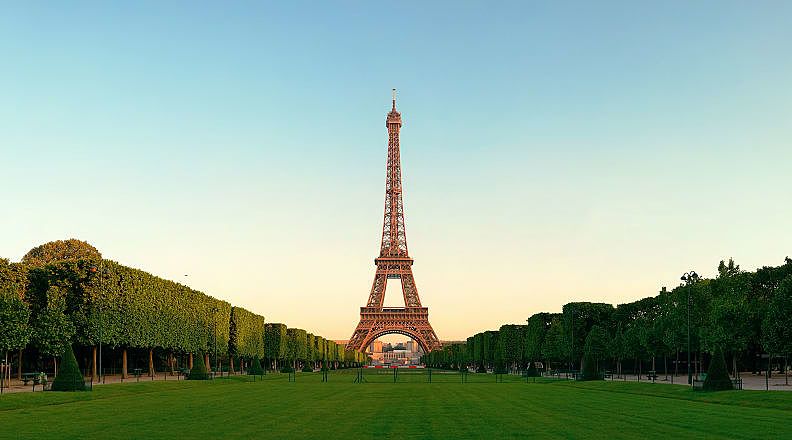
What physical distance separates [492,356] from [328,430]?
373 feet

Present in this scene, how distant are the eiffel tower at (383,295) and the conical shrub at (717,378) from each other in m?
101

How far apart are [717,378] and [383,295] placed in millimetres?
104801

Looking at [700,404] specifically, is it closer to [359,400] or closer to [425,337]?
[359,400]

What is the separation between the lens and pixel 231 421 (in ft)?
88.9

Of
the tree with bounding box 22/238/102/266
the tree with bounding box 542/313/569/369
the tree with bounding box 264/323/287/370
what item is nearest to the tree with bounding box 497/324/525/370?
the tree with bounding box 542/313/569/369

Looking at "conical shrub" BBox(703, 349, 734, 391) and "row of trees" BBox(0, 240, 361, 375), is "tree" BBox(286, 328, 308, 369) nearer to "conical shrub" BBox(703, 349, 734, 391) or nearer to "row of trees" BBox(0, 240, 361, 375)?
"row of trees" BBox(0, 240, 361, 375)

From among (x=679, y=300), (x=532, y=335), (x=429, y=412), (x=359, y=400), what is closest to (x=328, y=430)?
(x=429, y=412)

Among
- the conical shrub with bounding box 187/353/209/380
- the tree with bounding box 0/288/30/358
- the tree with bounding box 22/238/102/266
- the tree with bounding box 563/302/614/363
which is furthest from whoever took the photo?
the tree with bounding box 22/238/102/266

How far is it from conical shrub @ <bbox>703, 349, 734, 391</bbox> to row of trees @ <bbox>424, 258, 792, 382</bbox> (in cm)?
132

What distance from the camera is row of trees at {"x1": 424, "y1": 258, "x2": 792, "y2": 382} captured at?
2481 inches

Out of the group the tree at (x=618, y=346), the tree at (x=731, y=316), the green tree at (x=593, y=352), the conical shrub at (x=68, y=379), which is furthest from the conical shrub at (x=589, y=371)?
the conical shrub at (x=68, y=379)

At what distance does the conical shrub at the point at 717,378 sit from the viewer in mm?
46156

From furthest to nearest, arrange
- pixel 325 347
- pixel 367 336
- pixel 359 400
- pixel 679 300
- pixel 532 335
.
Result: pixel 325 347 < pixel 367 336 < pixel 532 335 < pixel 679 300 < pixel 359 400

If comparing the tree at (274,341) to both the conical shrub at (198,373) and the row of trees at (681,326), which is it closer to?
the row of trees at (681,326)
